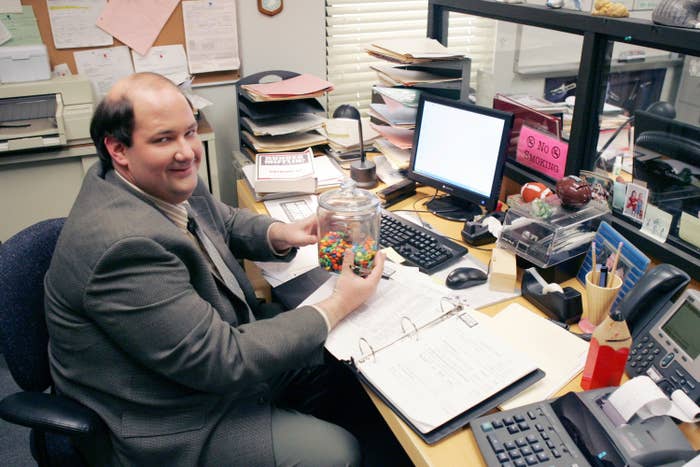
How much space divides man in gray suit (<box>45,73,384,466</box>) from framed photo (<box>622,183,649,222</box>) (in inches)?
28.3

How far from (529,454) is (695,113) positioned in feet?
6.83

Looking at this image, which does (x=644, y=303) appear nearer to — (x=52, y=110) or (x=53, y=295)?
(x=53, y=295)

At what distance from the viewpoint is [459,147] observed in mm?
1844

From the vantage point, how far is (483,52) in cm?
314

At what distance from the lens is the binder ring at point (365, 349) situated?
121cm

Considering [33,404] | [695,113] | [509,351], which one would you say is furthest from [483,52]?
[33,404]

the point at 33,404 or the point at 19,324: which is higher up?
the point at 19,324

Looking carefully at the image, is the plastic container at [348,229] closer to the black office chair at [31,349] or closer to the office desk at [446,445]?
the office desk at [446,445]

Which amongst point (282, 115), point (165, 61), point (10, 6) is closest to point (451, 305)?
point (282, 115)

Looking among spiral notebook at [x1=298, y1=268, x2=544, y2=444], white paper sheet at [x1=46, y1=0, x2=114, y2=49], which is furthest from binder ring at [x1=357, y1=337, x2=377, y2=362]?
white paper sheet at [x1=46, y1=0, x2=114, y2=49]

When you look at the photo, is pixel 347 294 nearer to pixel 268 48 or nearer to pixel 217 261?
pixel 217 261

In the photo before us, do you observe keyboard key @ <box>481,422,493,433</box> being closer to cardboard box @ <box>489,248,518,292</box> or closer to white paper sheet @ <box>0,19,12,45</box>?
cardboard box @ <box>489,248,518,292</box>

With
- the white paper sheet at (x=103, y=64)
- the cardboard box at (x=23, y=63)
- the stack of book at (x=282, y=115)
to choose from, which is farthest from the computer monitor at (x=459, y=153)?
the cardboard box at (x=23, y=63)

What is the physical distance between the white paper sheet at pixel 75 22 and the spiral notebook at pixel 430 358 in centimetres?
183
